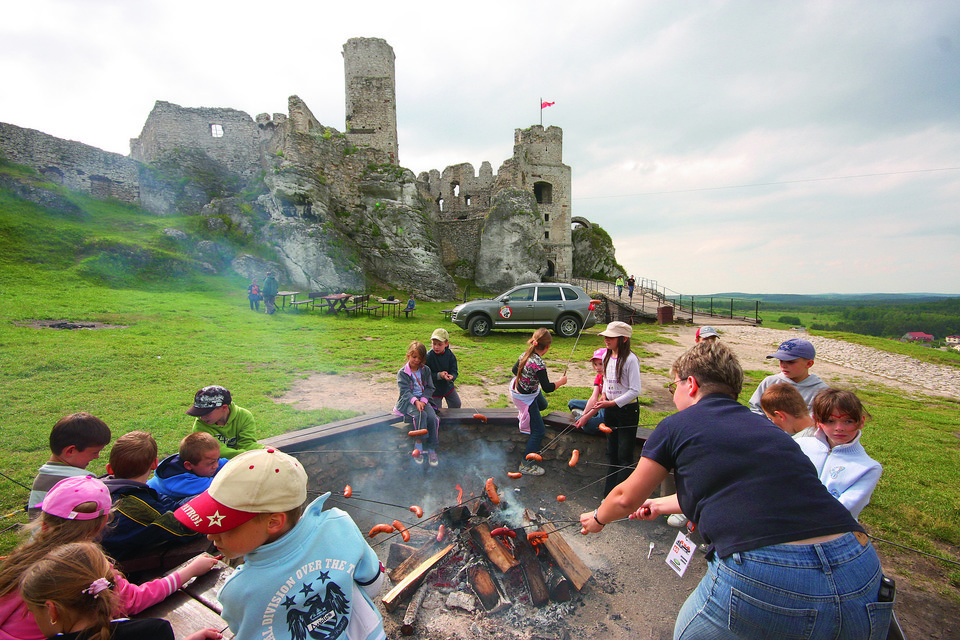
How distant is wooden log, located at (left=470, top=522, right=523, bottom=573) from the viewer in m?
3.10

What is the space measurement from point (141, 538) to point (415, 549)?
6.15ft

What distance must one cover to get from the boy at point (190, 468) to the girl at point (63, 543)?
0.70m

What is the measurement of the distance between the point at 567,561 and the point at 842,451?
2.03 metres

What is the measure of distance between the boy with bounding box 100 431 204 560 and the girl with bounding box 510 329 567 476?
125 inches

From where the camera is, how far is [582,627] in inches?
110

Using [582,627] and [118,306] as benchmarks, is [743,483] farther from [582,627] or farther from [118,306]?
[118,306]

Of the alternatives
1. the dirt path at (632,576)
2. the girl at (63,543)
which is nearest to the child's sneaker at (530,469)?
the dirt path at (632,576)

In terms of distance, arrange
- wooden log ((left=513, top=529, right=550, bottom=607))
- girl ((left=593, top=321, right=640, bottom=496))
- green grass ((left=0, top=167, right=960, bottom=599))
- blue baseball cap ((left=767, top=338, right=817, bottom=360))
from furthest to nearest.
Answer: green grass ((left=0, top=167, right=960, bottom=599)) → girl ((left=593, top=321, right=640, bottom=496)) → blue baseball cap ((left=767, top=338, right=817, bottom=360)) → wooden log ((left=513, top=529, right=550, bottom=607))

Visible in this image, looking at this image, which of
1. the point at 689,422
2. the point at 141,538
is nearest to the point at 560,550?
the point at 689,422

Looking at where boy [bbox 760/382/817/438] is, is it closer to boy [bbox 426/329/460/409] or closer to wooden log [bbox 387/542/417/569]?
wooden log [bbox 387/542/417/569]

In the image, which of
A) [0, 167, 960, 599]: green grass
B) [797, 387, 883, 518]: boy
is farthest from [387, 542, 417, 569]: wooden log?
[797, 387, 883, 518]: boy

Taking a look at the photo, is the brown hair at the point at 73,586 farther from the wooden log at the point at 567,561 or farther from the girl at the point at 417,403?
the girl at the point at 417,403

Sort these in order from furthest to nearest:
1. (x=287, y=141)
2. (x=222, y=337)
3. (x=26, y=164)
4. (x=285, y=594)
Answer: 1. (x=287, y=141)
2. (x=26, y=164)
3. (x=222, y=337)
4. (x=285, y=594)


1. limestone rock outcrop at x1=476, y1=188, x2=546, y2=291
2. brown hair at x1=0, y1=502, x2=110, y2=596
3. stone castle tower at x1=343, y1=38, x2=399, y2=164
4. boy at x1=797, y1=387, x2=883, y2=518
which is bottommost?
brown hair at x1=0, y1=502, x2=110, y2=596
